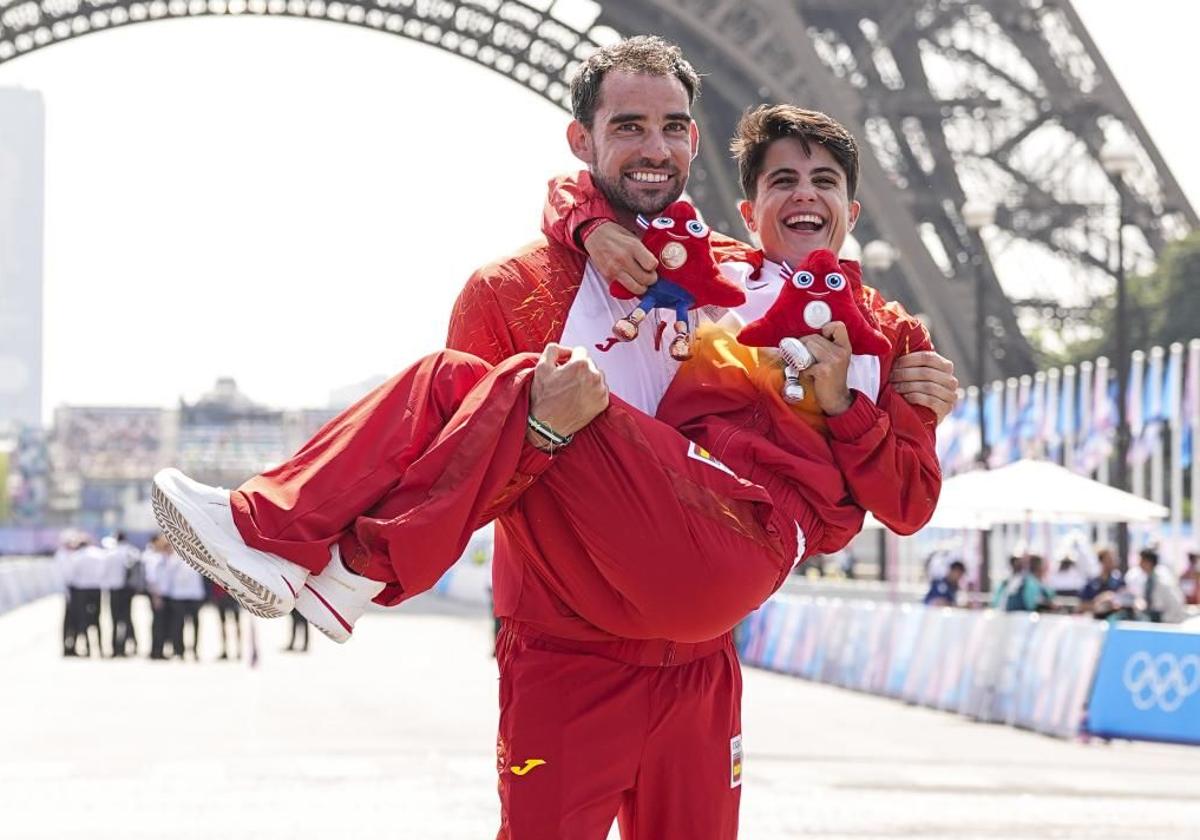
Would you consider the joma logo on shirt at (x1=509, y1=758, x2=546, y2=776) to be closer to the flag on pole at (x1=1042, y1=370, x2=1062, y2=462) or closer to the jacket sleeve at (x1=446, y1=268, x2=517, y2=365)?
the jacket sleeve at (x1=446, y1=268, x2=517, y2=365)

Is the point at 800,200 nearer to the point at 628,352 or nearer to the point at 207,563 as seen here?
the point at 628,352

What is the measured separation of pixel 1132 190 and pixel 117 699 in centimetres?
2801

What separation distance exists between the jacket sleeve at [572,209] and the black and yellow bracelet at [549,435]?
0.55m

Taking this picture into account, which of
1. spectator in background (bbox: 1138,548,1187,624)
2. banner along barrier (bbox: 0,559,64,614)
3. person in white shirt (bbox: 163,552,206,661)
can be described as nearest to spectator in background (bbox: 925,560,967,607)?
spectator in background (bbox: 1138,548,1187,624)

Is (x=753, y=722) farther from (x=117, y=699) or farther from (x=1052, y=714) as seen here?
(x=117, y=699)

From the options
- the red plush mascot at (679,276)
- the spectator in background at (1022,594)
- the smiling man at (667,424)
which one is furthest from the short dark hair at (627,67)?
the spectator in background at (1022,594)

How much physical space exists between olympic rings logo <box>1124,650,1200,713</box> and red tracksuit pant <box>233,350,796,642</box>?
10924 millimetres

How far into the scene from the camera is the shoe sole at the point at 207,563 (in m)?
3.82

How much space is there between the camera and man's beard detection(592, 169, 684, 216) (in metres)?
4.30

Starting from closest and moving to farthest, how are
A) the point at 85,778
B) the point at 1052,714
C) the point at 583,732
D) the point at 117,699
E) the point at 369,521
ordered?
the point at 369,521 → the point at 583,732 → the point at 85,778 → the point at 1052,714 → the point at 117,699

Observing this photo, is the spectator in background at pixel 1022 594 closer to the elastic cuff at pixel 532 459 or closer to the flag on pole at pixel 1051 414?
the flag on pole at pixel 1051 414

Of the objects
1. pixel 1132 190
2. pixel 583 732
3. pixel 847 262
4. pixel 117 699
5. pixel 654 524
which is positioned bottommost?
pixel 117 699

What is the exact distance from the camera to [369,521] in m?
3.82

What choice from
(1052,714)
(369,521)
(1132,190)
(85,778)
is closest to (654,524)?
(369,521)
